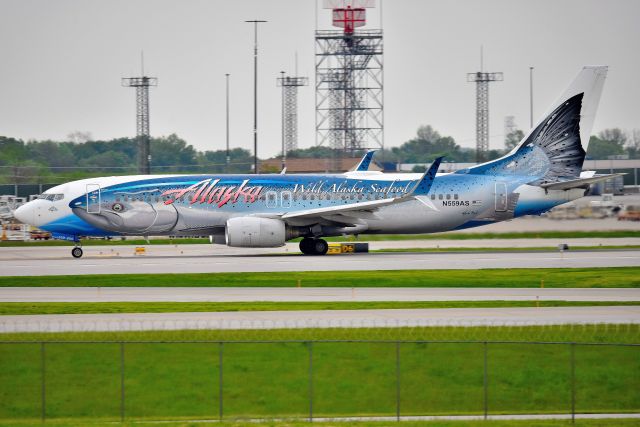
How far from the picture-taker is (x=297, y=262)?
161 feet

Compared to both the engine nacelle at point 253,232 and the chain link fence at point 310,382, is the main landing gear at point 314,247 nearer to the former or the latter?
the engine nacelle at point 253,232

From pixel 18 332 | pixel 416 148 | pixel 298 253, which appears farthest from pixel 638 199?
pixel 416 148

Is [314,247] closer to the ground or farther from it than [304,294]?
farther from it

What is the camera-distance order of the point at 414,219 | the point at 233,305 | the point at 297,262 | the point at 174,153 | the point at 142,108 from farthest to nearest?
the point at 174,153
the point at 142,108
the point at 414,219
the point at 297,262
the point at 233,305

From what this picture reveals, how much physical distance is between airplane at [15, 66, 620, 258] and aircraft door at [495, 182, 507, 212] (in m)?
0.05

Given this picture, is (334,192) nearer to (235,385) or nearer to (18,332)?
(18,332)

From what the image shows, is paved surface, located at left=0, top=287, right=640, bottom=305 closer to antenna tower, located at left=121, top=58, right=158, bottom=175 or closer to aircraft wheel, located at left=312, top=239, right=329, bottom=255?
aircraft wheel, located at left=312, top=239, right=329, bottom=255

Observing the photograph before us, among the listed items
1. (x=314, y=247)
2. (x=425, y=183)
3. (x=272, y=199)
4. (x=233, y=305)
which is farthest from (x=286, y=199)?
(x=233, y=305)

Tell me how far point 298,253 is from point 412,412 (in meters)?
34.8

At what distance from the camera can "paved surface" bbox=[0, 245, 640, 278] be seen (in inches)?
1797

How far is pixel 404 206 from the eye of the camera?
5409 cm

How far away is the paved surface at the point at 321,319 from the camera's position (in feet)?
94.7

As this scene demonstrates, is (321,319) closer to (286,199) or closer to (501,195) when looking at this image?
(286,199)

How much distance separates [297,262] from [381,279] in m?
8.53
